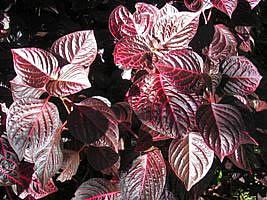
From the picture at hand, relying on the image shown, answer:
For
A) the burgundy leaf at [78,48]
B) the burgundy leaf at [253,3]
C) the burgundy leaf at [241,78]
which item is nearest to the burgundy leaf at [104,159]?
the burgundy leaf at [78,48]

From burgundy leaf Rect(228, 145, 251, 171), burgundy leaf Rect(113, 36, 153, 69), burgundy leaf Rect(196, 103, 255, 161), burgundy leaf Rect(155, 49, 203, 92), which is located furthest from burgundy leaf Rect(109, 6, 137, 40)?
burgundy leaf Rect(228, 145, 251, 171)

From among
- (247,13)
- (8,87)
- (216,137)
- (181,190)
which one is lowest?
(181,190)

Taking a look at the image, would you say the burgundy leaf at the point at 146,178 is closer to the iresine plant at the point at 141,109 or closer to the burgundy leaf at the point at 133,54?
the iresine plant at the point at 141,109

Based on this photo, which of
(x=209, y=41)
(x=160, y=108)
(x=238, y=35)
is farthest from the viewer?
(x=238, y=35)

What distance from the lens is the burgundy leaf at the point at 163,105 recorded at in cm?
118

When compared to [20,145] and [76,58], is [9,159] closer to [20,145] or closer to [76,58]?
[20,145]

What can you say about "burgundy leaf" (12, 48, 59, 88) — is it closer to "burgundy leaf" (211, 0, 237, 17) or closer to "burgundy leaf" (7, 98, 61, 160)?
"burgundy leaf" (7, 98, 61, 160)

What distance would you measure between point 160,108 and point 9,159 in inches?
19.3

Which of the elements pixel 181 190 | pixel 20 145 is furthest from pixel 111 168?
pixel 20 145

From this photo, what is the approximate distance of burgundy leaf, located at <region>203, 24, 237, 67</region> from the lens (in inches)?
A: 56.1

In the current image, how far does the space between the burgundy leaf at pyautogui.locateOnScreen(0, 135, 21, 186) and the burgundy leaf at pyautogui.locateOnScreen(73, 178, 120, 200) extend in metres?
0.21

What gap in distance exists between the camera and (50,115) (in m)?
1.25

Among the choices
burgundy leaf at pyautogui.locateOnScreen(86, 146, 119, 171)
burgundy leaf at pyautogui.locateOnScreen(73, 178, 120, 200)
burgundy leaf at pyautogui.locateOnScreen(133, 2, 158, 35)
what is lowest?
burgundy leaf at pyautogui.locateOnScreen(73, 178, 120, 200)

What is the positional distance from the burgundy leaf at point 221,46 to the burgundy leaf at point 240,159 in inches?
10.3
